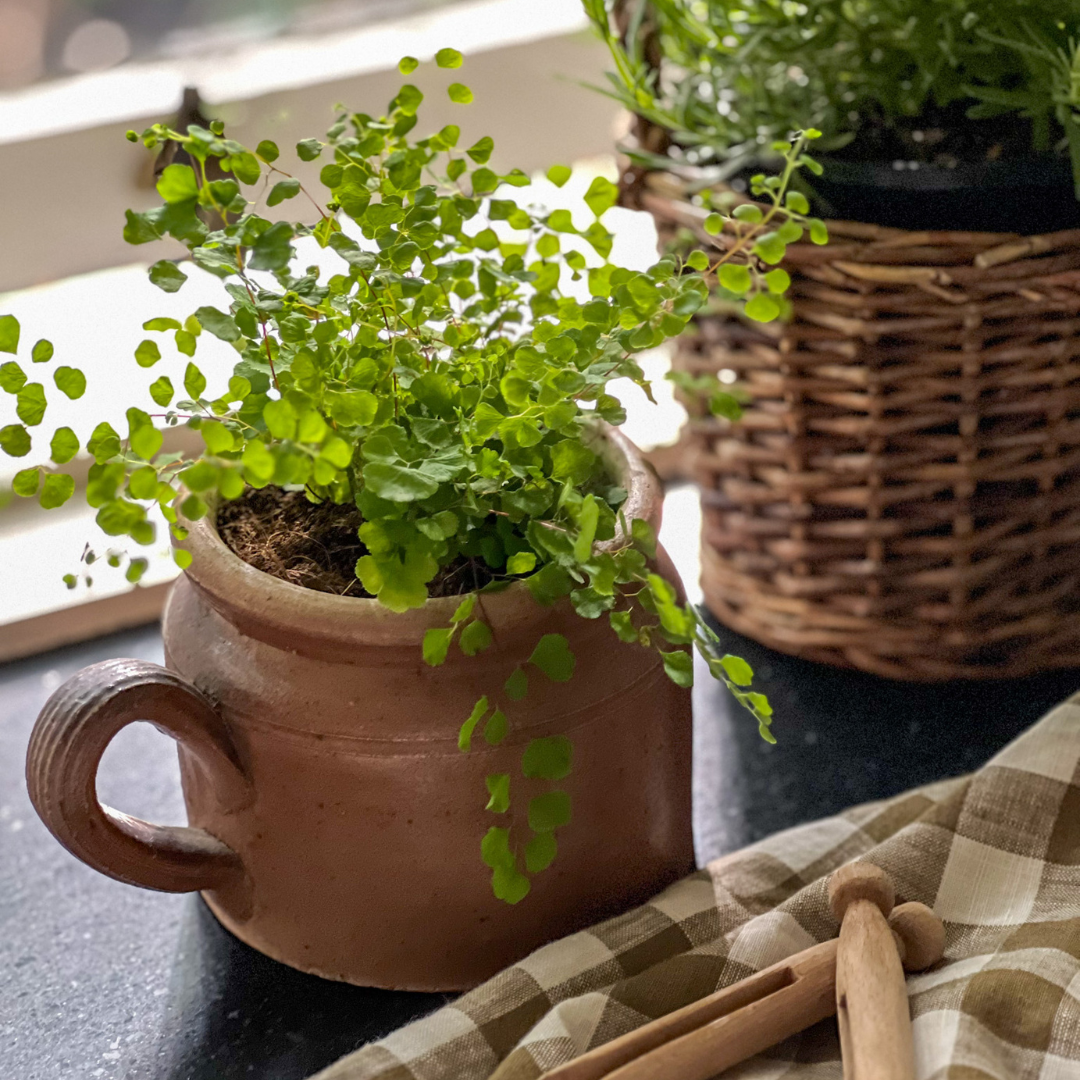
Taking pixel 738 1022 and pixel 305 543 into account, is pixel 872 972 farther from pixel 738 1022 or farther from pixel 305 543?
pixel 305 543

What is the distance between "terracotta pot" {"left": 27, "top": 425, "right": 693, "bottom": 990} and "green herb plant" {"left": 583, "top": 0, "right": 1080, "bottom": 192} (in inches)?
8.9

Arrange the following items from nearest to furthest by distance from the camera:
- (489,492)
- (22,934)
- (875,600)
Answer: (489,492)
(22,934)
(875,600)

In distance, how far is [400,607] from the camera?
0.51 meters

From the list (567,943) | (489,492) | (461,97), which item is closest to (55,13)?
(461,97)

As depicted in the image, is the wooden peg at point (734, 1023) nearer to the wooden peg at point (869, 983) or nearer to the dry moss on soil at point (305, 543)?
the wooden peg at point (869, 983)

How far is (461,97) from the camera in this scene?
1.89ft

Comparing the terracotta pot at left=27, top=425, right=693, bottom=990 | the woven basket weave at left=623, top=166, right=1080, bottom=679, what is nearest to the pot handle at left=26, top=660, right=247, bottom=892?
the terracotta pot at left=27, top=425, right=693, bottom=990

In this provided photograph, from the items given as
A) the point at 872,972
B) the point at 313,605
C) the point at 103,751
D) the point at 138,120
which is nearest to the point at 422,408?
the point at 313,605

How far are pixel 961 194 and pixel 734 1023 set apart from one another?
16.3 inches

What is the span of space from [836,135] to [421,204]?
308 mm

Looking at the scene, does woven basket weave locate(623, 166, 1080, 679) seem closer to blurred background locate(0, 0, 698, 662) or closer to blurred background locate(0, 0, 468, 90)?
blurred background locate(0, 0, 698, 662)

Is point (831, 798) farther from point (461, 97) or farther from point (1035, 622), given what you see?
point (461, 97)

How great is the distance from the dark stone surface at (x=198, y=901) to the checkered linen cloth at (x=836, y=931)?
64 mm

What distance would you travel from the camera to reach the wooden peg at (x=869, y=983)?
519 mm
